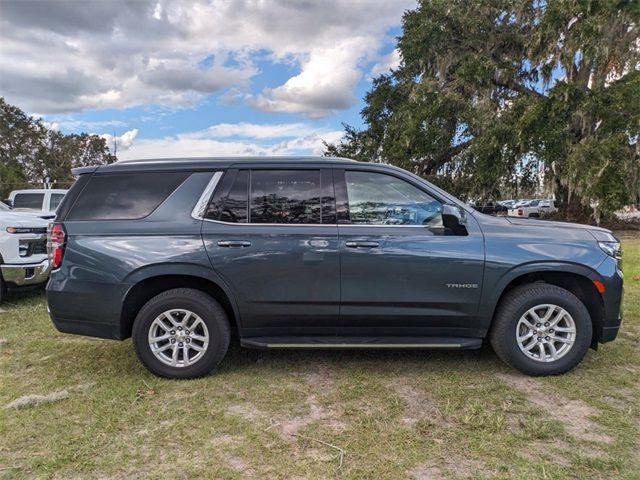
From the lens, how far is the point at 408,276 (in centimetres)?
390

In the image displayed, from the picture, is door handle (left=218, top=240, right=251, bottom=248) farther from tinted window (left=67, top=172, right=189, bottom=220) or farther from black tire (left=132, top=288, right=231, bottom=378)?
tinted window (left=67, top=172, right=189, bottom=220)

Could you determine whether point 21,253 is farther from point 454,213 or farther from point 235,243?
point 454,213

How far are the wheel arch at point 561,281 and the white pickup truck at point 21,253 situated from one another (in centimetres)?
579

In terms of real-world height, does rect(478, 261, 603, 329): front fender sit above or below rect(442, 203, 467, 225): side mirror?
below

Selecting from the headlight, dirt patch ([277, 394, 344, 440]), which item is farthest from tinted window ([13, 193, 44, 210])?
the headlight

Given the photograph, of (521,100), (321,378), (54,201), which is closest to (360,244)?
(321,378)

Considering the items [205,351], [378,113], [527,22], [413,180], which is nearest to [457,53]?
[527,22]

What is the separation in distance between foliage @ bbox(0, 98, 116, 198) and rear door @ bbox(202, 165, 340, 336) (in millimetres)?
43564

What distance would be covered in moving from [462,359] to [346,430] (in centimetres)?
176

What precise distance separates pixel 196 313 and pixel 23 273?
3901mm

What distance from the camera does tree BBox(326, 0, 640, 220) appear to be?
16.3m

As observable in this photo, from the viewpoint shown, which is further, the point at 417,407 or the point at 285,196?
the point at 285,196

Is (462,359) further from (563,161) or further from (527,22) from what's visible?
(527,22)

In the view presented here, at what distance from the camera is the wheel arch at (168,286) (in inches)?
153
